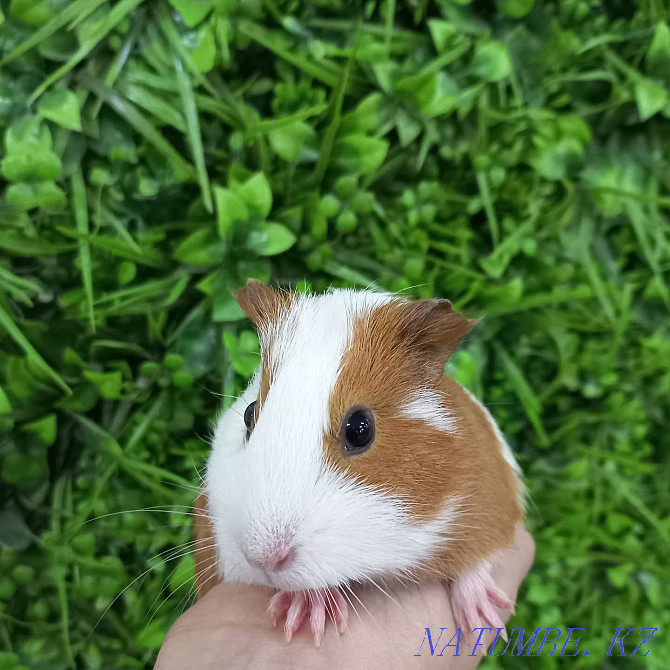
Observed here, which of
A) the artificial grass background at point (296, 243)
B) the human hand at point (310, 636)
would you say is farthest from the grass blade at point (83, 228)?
the human hand at point (310, 636)

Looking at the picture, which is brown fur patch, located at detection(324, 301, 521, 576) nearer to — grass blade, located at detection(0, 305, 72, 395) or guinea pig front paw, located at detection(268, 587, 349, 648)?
guinea pig front paw, located at detection(268, 587, 349, 648)

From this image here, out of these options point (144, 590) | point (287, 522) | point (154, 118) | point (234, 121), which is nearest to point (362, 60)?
point (234, 121)

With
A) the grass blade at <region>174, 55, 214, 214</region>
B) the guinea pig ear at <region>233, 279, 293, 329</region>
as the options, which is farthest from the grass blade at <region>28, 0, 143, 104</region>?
the guinea pig ear at <region>233, 279, 293, 329</region>

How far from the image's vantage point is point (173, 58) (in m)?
1.21

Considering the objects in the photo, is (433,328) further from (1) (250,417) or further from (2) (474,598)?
(2) (474,598)

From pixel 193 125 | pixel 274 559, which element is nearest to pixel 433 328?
pixel 274 559

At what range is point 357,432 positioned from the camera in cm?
73

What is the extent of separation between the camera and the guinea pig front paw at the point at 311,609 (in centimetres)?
74

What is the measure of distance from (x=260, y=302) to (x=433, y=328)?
0.31m

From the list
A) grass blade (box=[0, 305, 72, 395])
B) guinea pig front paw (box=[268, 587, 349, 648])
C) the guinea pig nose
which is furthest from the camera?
grass blade (box=[0, 305, 72, 395])

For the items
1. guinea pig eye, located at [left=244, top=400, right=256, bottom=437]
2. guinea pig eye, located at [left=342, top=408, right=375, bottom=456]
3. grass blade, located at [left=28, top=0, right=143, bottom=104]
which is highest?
grass blade, located at [left=28, top=0, right=143, bottom=104]

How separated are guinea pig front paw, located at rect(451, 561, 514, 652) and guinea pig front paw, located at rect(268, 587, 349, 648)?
8.7 inches

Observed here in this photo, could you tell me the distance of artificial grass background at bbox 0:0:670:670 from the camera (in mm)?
1200

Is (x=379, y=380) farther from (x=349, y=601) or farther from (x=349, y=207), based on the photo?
(x=349, y=207)
